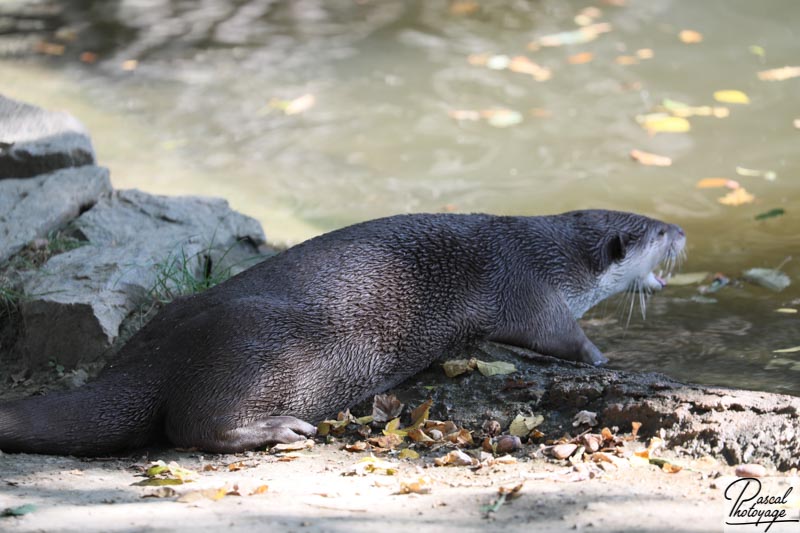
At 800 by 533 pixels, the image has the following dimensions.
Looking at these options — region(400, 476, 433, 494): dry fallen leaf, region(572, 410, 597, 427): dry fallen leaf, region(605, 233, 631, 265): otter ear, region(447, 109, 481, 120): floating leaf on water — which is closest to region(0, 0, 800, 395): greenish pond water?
region(447, 109, 481, 120): floating leaf on water

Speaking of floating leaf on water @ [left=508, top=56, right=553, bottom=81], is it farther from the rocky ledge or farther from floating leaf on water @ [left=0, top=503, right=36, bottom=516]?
floating leaf on water @ [left=0, top=503, right=36, bottom=516]

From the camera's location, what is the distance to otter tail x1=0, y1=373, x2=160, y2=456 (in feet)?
12.3

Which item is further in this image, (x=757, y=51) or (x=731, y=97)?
(x=757, y=51)

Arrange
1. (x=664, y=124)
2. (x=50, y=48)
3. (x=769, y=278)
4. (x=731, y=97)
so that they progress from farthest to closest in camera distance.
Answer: (x=50, y=48) → (x=731, y=97) → (x=664, y=124) → (x=769, y=278)

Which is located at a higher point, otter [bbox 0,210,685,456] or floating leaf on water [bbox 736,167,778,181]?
otter [bbox 0,210,685,456]

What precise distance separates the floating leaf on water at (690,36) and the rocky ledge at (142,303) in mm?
5714

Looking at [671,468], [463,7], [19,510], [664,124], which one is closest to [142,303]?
[19,510]

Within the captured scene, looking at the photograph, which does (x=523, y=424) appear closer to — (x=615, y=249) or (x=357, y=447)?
(x=357, y=447)

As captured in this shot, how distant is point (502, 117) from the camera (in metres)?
8.39

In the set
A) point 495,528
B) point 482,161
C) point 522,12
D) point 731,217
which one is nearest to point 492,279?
point 495,528

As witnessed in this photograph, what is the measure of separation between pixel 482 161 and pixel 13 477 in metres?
5.02

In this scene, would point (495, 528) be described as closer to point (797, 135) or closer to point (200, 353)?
point (200, 353)

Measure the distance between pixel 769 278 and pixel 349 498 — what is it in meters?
3.42

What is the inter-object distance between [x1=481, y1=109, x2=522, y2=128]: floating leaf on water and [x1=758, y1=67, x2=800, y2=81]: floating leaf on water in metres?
2.27
